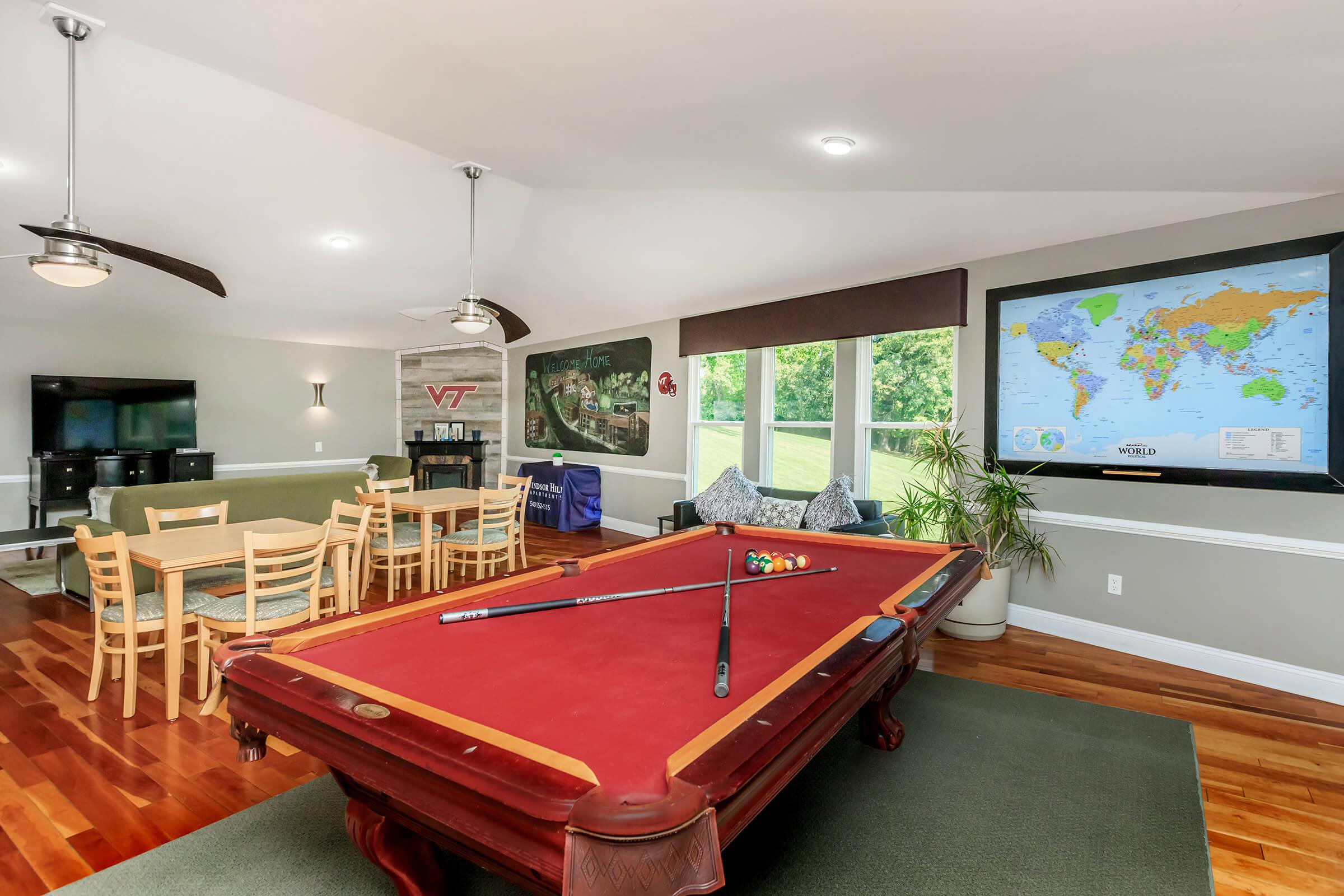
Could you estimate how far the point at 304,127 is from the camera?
13.3 feet

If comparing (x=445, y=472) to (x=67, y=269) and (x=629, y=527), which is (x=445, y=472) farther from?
(x=67, y=269)

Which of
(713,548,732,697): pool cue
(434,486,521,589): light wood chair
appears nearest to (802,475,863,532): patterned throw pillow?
(434,486,521,589): light wood chair

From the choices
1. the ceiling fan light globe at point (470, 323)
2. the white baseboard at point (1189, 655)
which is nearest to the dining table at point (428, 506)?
the ceiling fan light globe at point (470, 323)

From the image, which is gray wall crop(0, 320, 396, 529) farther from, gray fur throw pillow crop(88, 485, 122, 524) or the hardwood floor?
the hardwood floor

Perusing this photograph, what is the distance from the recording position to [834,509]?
4195mm

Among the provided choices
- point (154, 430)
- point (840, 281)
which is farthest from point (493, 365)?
point (840, 281)

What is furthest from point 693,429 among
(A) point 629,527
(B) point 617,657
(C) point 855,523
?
(B) point 617,657

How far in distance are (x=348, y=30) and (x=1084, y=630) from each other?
4.65 metres

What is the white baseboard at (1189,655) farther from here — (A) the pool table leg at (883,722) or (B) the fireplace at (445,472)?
(B) the fireplace at (445,472)

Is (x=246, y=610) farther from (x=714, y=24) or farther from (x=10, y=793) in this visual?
(x=714, y=24)

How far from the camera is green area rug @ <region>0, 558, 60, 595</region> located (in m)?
4.63

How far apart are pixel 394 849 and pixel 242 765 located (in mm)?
1439

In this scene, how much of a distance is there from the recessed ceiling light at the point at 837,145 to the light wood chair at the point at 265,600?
9.33ft

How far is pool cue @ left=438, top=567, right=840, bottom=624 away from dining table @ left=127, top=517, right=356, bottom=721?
1.63 metres
